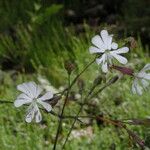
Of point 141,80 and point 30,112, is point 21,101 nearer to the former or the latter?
point 30,112

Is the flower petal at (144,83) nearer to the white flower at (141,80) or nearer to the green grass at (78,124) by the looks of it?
the white flower at (141,80)

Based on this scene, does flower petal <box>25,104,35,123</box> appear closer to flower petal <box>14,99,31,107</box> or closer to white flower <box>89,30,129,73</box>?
flower petal <box>14,99,31,107</box>

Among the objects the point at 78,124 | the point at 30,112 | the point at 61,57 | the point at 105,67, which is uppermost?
the point at 61,57

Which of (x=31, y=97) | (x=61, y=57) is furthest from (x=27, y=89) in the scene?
(x=61, y=57)

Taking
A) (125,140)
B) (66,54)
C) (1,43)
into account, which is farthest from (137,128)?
(1,43)

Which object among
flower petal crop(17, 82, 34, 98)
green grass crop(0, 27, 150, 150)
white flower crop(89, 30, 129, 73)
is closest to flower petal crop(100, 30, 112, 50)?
white flower crop(89, 30, 129, 73)
